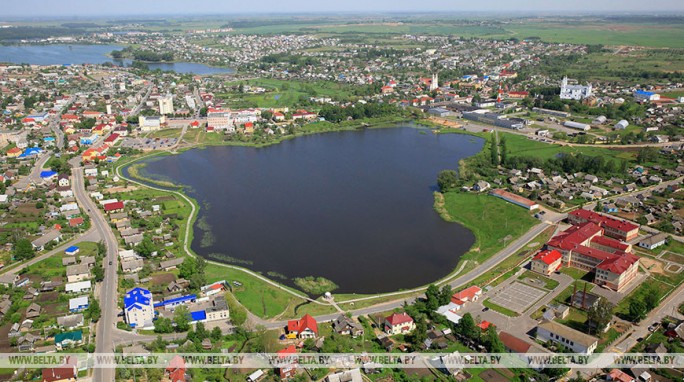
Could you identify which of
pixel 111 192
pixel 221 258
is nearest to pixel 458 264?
pixel 221 258

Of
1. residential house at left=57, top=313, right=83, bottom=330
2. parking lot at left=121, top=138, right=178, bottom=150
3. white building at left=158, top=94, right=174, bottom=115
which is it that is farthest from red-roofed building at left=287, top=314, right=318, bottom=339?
white building at left=158, top=94, right=174, bottom=115

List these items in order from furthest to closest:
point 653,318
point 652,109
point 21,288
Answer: point 652,109 → point 21,288 → point 653,318

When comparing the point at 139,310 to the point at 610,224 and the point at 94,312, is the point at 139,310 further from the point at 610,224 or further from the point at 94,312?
the point at 610,224

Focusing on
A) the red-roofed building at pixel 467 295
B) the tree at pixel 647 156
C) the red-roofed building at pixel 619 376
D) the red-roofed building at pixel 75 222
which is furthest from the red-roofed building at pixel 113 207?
the tree at pixel 647 156

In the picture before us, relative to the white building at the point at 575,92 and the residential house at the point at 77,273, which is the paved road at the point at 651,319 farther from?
the white building at the point at 575,92

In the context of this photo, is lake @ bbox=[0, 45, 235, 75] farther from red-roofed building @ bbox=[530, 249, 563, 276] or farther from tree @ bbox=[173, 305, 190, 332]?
red-roofed building @ bbox=[530, 249, 563, 276]

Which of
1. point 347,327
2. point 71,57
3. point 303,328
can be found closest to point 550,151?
point 347,327

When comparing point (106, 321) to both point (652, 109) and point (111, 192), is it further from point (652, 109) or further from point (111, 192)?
point (652, 109)
